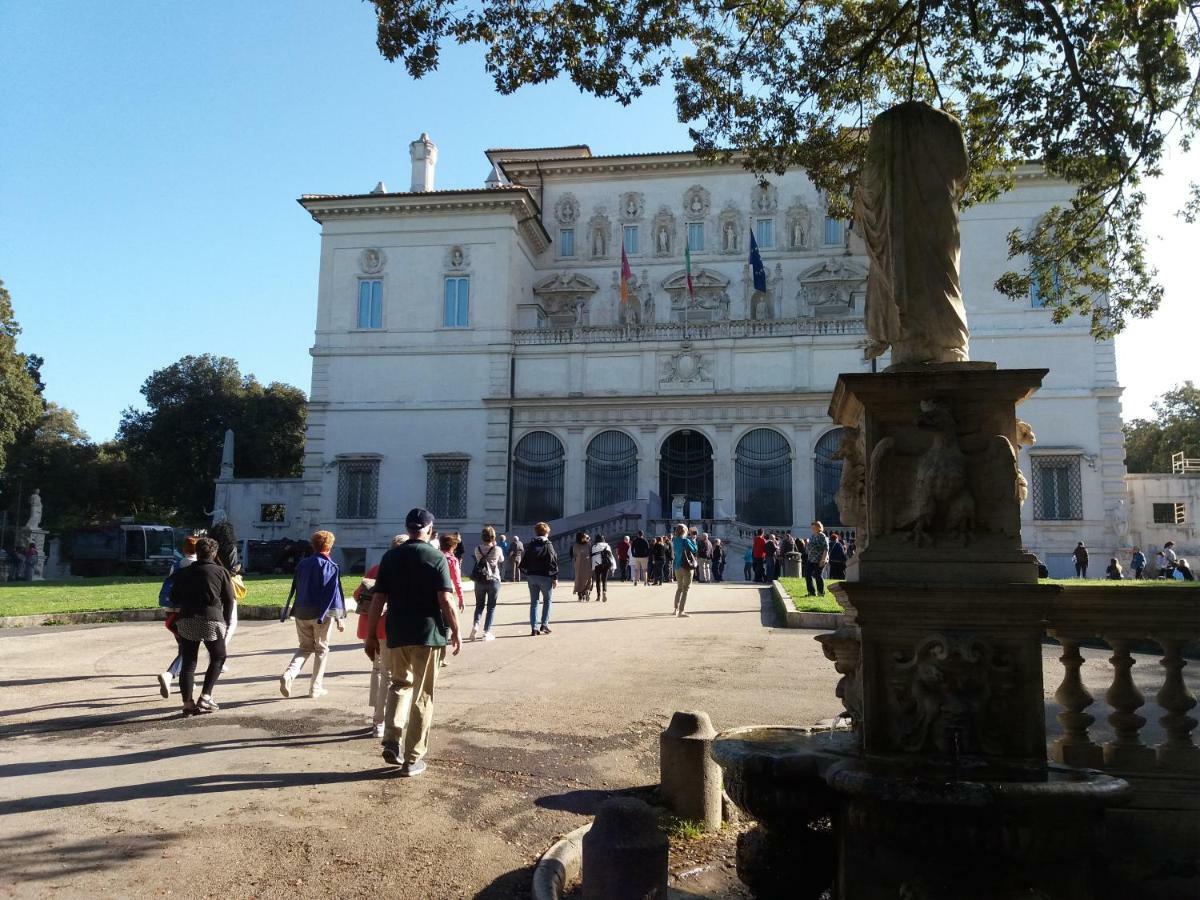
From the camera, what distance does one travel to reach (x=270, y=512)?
39.2 m

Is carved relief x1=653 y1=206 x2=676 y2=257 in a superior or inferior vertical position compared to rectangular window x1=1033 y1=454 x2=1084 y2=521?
superior

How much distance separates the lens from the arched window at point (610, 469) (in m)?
35.1

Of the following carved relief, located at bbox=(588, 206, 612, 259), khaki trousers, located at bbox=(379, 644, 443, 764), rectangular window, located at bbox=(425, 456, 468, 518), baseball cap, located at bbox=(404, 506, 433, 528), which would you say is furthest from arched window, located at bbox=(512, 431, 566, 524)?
khaki trousers, located at bbox=(379, 644, 443, 764)

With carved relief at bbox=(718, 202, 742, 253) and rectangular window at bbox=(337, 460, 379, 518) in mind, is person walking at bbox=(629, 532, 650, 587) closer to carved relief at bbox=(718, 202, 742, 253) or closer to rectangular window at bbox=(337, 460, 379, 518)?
rectangular window at bbox=(337, 460, 379, 518)

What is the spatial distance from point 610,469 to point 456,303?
9.82m

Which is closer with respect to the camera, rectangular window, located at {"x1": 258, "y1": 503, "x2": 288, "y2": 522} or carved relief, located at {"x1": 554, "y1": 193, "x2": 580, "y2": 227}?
rectangular window, located at {"x1": 258, "y1": 503, "x2": 288, "y2": 522}

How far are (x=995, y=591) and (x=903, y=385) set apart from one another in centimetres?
97

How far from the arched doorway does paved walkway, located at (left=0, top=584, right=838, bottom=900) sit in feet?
73.3

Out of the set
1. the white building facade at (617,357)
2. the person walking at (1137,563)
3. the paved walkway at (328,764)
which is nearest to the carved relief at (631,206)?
the white building facade at (617,357)

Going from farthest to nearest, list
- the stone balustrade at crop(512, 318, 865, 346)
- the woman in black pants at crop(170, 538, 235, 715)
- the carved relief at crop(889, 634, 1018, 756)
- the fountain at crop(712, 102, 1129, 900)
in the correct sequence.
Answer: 1. the stone balustrade at crop(512, 318, 865, 346)
2. the woman in black pants at crop(170, 538, 235, 715)
3. the carved relief at crop(889, 634, 1018, 756)
4. the fountain at crop(712, 102, 1129, 900)

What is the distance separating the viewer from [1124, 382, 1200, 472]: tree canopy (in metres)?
49.7

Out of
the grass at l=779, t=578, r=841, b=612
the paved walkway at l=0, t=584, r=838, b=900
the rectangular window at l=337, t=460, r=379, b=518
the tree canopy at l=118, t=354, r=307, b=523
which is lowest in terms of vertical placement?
the paved walkway at l=0, t=584, r=838, b=900

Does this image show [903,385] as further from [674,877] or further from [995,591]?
[674,877]

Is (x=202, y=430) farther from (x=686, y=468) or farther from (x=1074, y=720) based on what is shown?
(x=1074, y=720)
